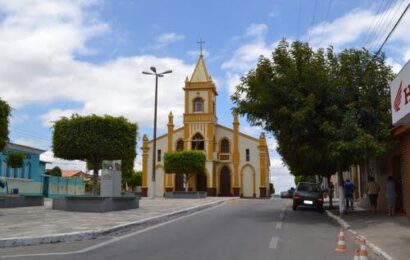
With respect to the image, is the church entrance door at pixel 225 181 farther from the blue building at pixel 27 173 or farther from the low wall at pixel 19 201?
the low wall at pixel 19 201

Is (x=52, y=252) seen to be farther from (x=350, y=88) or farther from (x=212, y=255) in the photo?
(x=350, y=88)

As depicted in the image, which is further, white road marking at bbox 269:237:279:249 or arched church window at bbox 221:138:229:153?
arched church window at bbox 221:138:229:153

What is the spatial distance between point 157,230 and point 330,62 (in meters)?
10.5

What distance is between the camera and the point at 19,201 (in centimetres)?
2664

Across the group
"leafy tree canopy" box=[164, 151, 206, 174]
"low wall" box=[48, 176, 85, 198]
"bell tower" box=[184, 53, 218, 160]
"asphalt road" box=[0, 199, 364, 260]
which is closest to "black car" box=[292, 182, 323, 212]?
"asphalt road" box=[0, 199, 364, 260]

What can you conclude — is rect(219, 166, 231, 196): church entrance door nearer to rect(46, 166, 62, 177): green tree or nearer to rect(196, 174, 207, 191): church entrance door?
rect(196, 174, 207, 191): church entrance door

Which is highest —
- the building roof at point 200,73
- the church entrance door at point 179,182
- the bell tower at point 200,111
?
the building roof at point 200,73

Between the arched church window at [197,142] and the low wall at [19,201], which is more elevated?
the arched church window at [197,142]

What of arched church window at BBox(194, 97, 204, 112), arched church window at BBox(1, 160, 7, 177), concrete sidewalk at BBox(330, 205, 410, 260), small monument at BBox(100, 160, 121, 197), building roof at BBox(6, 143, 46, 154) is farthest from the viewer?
arched church window at BBox(194, 97, 204, 112)

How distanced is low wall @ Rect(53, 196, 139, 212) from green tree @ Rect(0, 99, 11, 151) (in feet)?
15.6

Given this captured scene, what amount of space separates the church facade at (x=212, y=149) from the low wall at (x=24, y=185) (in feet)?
71.1

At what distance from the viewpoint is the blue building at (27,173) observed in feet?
124

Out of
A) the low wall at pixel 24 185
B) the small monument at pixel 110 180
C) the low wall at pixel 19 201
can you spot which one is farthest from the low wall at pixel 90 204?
the low wall at pixel 24 185

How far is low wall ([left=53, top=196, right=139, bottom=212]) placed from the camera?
22.4 metres
